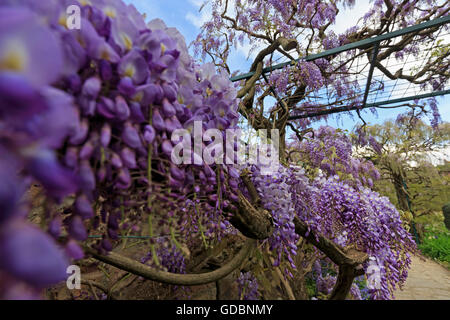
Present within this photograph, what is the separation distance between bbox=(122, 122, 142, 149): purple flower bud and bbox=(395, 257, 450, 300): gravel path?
129 inches

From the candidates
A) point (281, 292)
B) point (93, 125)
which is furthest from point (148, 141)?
point (281, 292)

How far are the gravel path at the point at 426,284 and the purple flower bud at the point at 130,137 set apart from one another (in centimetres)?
327

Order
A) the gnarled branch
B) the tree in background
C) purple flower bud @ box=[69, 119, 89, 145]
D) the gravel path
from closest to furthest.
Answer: purple flower bud @ box=[69, 119, 89, 145] → the gnarled branch → the gravel path → the tree in background

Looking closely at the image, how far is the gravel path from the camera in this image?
2894 millimetres

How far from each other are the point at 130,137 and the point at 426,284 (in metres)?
4.60

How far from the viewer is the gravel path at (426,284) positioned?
289 centimetres

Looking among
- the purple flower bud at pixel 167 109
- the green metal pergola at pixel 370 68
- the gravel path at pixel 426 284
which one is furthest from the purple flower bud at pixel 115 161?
the gravel path at pixel 426 284

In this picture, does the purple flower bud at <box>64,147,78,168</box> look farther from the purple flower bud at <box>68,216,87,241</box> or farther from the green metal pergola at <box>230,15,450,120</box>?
the green metal pergola at <box>230,15,450,120</box>

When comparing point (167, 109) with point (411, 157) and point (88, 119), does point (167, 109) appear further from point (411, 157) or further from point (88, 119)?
point (411, 157)

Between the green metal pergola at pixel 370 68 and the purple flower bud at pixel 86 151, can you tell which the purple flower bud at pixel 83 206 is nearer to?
the purple flower bud at pixel 86 151

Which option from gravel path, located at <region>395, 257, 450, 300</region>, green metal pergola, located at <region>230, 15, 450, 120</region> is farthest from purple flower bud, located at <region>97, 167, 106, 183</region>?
gravel path, located at <region>395, 257, 450, 300</region>

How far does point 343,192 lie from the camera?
138 cm

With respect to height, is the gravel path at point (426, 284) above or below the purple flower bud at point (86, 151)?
below

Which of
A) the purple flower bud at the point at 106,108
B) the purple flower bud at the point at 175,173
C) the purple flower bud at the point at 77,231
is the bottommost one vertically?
the purple flower bud at the point at 77,231
